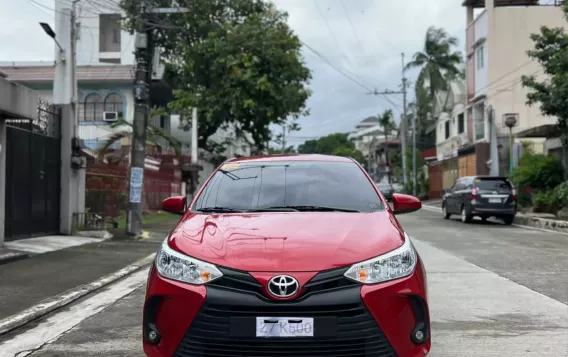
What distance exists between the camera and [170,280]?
363cm

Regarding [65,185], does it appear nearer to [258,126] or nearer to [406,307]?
[406,307]

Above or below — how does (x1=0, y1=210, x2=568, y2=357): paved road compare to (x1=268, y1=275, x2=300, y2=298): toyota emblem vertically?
below

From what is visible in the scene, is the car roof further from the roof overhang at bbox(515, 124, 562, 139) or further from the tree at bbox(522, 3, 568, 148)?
the roof overhang at bbox(515, 124, 562, 139)

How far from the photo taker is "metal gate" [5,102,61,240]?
38.7ft

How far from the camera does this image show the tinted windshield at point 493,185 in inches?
754

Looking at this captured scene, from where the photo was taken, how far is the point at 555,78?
1836cm

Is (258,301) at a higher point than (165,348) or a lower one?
higher

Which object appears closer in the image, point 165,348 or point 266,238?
point 165,348

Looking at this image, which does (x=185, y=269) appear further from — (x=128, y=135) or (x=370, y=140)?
(x=370, y=140)

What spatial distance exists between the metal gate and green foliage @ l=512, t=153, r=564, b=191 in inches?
657

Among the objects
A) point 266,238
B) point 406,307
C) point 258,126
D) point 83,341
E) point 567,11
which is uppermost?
point 567,11

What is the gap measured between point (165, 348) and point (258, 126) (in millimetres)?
28272

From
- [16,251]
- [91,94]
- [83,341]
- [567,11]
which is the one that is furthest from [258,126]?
[83,341]

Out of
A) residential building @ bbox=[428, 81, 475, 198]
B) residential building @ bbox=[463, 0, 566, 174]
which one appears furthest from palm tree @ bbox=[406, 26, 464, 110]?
residential building @ bbox=[463, 0, 566, 174]
